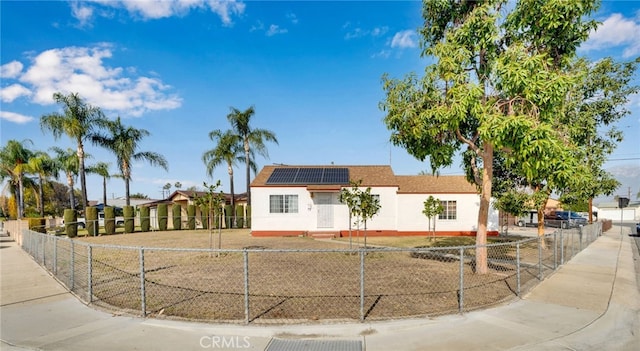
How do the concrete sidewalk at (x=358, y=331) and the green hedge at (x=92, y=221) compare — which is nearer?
Result: the concrete sidewalk at (x=358, y=331)

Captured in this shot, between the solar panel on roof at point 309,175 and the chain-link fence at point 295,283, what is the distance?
9.41 meters

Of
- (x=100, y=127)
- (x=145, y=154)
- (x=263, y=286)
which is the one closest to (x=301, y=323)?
(x=263, y=286)

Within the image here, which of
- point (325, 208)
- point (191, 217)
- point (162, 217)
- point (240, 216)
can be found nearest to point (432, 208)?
point (325, 208)

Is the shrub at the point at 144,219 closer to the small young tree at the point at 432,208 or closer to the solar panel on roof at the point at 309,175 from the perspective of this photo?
the solar panel on roof at the point at 309,175

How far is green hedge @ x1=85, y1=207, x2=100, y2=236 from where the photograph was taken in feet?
80.7

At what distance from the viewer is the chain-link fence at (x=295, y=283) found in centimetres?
657

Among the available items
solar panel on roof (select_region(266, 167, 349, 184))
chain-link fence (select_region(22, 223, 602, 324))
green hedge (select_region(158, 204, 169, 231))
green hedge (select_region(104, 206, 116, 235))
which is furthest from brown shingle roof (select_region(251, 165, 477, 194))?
green hedge (select_region(104, 206, 116, 235))

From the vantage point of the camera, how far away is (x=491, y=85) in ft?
30.9

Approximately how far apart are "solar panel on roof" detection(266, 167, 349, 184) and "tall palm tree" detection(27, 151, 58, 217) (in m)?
25.8

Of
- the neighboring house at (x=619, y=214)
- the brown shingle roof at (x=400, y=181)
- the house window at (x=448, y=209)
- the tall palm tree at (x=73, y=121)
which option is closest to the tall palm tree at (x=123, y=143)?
the tall palm tree at (x=73, y=121)

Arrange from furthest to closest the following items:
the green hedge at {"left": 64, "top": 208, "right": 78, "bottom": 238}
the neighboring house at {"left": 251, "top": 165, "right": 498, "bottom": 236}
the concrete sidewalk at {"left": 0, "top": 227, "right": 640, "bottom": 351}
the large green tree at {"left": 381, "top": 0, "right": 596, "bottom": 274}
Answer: the green hedge at {"left": 64, "top": 208, "right": 78, "bottom": 238}
the neighboring house at {"left": 251, "top": 165, "right": 498, "bottom": 236}
the large green tree at {"left": 381, "top": 0, "right": 596, "bottom": 274}
the concrete sidewalk at {"left": 0, "top": 227, "right": 640, "bottom": 351}

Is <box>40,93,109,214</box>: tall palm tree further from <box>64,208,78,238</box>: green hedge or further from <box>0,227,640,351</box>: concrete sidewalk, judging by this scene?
<box>0,227,640,351</box>: concrete sidewalk

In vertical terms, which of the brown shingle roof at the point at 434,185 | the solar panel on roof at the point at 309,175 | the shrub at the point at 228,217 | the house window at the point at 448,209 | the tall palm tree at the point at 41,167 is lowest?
the shrub at the point at 228,217

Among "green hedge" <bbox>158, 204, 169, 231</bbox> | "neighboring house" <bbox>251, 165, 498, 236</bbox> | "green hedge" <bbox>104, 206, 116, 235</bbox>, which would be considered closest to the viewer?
"neighboring house" <bbox>251, 165, 498, 236</bbox>
